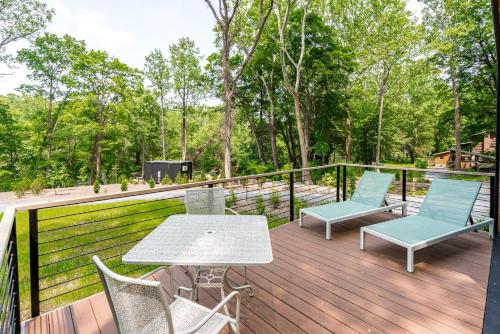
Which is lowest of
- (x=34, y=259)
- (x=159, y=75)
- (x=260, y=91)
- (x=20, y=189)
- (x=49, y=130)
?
(x=20, y=189)

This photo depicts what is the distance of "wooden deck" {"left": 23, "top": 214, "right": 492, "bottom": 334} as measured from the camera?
2.14 meters

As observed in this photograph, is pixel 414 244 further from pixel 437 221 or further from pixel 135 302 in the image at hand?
pixel 135 302

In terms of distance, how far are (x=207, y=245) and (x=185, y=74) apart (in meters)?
24.9

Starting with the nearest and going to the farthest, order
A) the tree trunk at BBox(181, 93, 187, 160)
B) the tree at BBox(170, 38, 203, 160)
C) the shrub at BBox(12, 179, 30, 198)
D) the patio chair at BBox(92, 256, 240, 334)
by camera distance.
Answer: the patio chair at BBox(92, 256, 240, 334), the shrub at BBox(12, 179, 30, 198), the tree at BBox(170, 38, 203, 160), the tree trunk at BBox(181, 93, 187, 160)

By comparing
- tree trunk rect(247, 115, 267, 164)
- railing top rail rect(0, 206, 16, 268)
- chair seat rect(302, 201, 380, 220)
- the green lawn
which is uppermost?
tree trunk rect(247, 115, 267, 164)

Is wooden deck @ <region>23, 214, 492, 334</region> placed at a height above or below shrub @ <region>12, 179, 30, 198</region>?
above

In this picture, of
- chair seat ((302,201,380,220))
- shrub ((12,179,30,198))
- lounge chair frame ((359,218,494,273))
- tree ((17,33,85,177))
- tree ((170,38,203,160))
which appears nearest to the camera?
lounge chair frame ((359,218,494,273))

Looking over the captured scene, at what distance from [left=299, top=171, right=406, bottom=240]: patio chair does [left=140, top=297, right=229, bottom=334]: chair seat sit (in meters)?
2.62

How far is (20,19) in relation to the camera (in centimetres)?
1681

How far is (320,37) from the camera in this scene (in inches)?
651

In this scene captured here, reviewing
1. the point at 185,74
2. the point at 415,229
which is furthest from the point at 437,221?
the point at 185,74

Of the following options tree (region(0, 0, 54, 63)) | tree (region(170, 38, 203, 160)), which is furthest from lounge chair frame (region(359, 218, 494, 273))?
tree (region(0, 0, 54, 63))

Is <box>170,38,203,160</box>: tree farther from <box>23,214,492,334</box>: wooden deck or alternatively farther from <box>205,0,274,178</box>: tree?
<box>23,214,492,334</box>: wooden deck

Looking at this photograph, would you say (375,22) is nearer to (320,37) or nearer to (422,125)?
(320,37)
